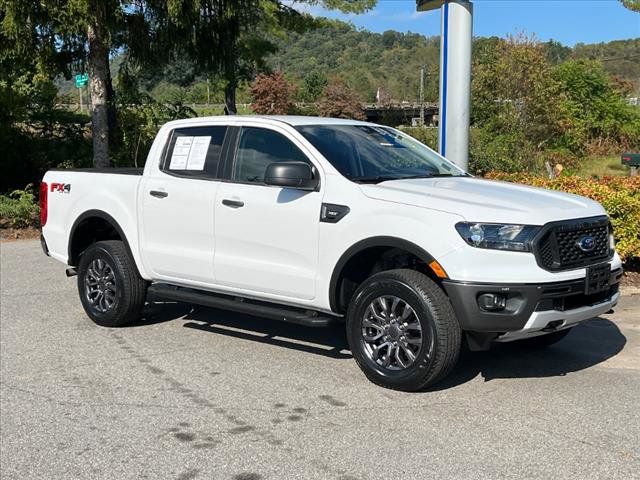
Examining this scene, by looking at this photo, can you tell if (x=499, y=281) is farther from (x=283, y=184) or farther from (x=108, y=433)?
(x=108, y=433)

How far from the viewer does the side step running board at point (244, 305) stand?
5.35 m

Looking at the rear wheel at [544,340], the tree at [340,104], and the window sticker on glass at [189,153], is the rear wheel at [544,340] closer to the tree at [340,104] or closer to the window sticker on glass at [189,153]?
the window sticker on glass at [189,153]

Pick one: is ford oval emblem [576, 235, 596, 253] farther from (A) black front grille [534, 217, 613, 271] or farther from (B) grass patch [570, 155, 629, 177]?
(B) grass patch [570, 155, 629, 177]

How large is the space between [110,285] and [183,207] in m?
1.29

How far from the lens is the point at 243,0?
14.7m

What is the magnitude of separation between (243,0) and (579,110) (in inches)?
722

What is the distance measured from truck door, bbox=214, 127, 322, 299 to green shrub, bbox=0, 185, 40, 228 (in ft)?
31.0

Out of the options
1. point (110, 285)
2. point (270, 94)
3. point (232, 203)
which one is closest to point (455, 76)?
point (232, 203)

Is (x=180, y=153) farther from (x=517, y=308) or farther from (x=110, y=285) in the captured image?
(x=517, y=308)

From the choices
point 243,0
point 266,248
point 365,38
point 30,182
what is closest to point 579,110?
point 243,0

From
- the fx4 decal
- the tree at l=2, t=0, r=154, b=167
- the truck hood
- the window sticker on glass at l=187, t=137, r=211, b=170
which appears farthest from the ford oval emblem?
the tree at l=2, t=0, r=154, b=167

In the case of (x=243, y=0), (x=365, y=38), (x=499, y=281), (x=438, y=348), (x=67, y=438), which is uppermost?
(x=365, y=38)

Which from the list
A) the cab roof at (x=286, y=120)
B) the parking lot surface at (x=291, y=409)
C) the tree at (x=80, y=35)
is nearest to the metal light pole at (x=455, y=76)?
the cab roof at (x=286, y=120)

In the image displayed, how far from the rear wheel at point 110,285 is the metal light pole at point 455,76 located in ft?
13.7
